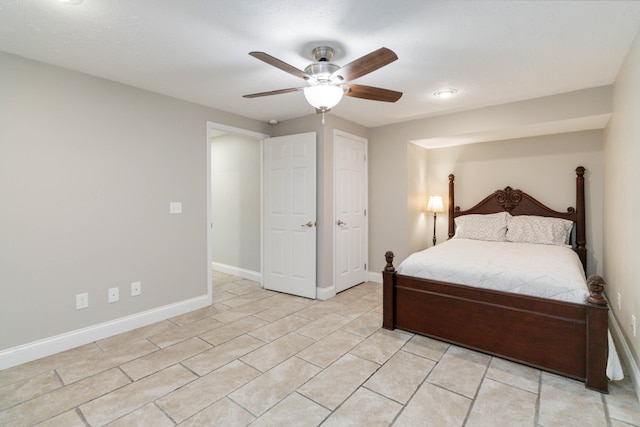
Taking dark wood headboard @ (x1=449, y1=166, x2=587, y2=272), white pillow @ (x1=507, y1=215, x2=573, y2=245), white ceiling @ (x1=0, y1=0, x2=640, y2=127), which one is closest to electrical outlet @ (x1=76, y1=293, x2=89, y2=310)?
white ceiling @ (x1=0, y1=0, x2=640, y2=127)

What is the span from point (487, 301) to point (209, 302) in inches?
115

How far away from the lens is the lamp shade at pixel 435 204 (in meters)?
4.62

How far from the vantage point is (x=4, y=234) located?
2287 millimetres

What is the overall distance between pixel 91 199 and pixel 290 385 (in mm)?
2339

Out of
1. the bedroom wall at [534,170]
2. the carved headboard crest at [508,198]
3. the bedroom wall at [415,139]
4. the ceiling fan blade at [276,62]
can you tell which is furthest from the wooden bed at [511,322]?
the carved headboard crest at [508,198]

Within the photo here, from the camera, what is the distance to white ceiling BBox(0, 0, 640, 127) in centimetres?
175

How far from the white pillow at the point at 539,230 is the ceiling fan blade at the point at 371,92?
2.70m

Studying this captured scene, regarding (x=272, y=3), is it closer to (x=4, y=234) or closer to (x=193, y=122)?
(x=193, y=122)

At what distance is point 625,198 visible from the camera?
240cm

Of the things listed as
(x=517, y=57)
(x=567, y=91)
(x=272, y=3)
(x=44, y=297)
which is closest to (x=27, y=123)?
(x=44, y=297)

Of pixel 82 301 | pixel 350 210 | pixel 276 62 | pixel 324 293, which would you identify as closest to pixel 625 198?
pixel 350 210

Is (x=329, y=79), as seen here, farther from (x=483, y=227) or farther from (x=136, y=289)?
(x=483, y=227)

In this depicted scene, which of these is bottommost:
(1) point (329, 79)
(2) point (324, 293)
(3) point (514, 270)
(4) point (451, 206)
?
(2) point (324, 293)

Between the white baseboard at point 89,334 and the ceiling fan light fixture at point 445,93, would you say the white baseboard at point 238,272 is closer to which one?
the white baseboard at point 89,334
